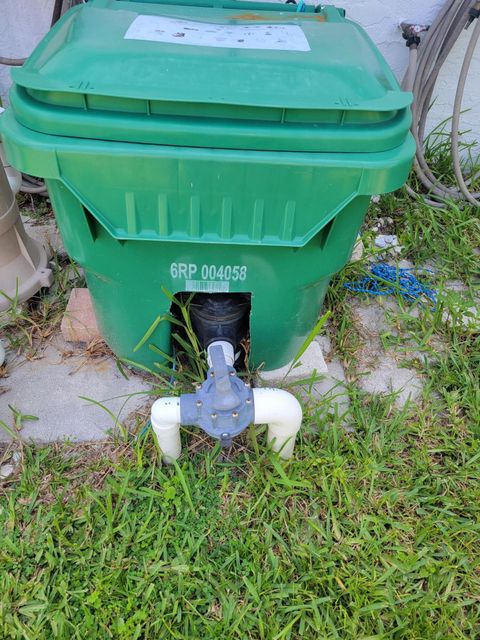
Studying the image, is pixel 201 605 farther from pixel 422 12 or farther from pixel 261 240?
pixel 422 12

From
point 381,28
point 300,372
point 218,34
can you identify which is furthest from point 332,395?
point 381,28

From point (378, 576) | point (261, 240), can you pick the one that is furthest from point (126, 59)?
point (378, 576)

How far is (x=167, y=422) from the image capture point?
133 cm

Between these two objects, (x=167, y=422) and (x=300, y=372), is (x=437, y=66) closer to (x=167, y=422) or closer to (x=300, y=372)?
(x=300, y=372)

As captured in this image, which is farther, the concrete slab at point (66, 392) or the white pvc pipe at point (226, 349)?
the concrete slab at point (66, 392)

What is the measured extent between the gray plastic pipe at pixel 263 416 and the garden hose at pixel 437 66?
5.03 ft

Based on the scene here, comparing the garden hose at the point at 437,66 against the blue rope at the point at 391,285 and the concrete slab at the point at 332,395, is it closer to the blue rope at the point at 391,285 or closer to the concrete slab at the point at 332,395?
the blue rope at the point at 391,285

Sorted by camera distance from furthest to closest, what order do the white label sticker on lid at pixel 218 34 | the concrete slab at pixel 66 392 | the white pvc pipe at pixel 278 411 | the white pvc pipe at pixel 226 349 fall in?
the concrete slab at pixel 66 392, the white pvc pipe at pixel 226 349, the white pvc pipe at pixel 278 411, the white label sticker on lid at pixel 218 34

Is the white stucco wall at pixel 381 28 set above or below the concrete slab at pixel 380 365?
above

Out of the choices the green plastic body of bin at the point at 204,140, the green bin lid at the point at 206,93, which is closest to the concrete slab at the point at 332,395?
the green plastic body of bin at the point at 204,140

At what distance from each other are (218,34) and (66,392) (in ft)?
3.86

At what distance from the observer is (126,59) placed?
1115 millimetres

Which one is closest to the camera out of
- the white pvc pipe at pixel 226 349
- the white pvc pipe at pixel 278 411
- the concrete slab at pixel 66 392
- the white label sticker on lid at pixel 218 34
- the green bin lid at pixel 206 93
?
the green bin lid at pixel 206 93

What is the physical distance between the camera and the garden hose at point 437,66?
80.6 inches
